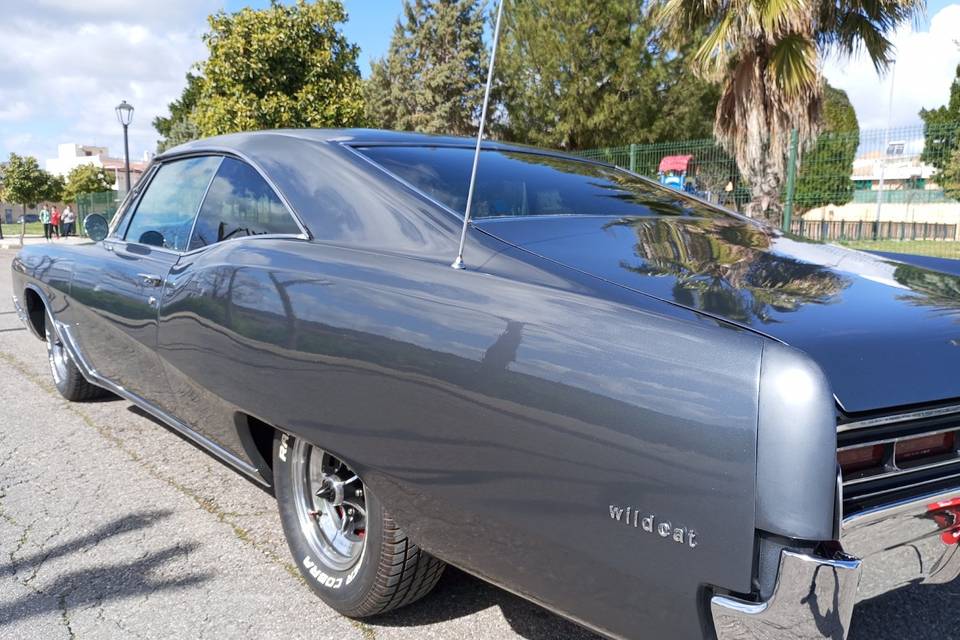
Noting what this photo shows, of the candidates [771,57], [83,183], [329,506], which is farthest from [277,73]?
[83,183]

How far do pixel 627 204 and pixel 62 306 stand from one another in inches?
123

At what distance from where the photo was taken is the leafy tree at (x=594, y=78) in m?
26.0

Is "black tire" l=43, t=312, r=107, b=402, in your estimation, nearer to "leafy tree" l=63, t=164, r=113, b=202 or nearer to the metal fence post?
the metal fence post

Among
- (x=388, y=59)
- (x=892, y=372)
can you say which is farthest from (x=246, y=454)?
(x=388, y=59)

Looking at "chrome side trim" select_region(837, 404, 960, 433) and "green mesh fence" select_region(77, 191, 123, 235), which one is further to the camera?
"green mesh fence" select_region(77, 191, 123, 235)

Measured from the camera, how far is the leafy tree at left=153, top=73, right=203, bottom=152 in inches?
1453

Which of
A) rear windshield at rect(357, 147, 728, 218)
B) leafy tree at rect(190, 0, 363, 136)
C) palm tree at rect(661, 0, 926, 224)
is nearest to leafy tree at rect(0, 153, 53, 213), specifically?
leafy tree at rect(190, 0, 363, 136)

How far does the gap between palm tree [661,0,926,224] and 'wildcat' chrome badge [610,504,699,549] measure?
379 inches

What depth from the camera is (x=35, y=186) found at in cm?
3919

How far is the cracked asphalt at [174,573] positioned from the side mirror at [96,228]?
1.11m

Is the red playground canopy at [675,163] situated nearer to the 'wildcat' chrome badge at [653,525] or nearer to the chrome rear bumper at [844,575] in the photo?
the chrome rear bumper at [844,575]

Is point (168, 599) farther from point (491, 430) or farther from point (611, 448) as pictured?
point (611, 448)

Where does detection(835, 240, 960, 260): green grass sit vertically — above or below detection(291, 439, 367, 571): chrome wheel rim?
above

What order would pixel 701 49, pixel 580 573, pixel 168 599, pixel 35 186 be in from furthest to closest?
pixel 35 186, pixel 701 49, pixel 168 599, pixel 580 573
